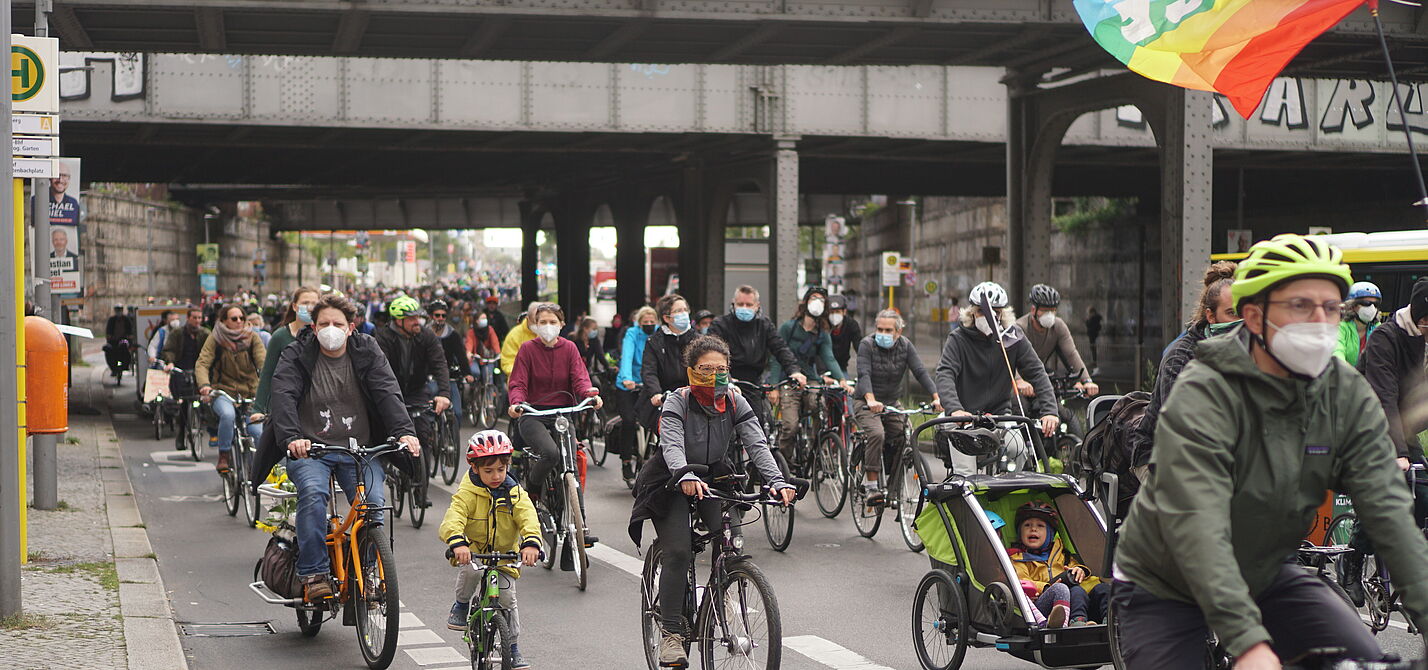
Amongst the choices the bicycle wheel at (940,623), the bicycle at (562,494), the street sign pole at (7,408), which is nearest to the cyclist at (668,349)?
the bicycle at (562,494)

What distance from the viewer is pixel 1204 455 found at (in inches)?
124

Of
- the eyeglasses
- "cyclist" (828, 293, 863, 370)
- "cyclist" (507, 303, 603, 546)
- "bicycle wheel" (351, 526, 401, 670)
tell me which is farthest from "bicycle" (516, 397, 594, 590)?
the eyeglasses

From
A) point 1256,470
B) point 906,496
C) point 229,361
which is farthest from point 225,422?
point 1256,470

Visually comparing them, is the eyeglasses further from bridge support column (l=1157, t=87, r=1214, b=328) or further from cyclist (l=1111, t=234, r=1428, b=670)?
bridge support column (l=1157, t=87, r=1214, b=328)

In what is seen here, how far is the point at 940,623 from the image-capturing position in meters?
6.52

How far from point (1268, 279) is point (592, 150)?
1062 inches

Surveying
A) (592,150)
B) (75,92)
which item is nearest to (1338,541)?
(75,92)

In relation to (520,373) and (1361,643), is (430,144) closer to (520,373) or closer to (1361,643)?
(520,373)

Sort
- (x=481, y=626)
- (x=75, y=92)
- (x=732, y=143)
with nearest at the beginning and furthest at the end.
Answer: (x=481, y=626)
(x=75, y=92)
(x=732, y=143)

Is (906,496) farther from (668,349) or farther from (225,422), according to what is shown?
(225,422)

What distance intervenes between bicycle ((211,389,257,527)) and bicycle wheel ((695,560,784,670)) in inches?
278

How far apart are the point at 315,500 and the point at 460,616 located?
1217mm

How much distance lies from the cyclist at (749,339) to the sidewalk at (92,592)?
15.3ft

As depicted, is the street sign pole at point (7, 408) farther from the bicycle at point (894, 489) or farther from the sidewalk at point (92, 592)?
the bicycle at point (894, 489)
